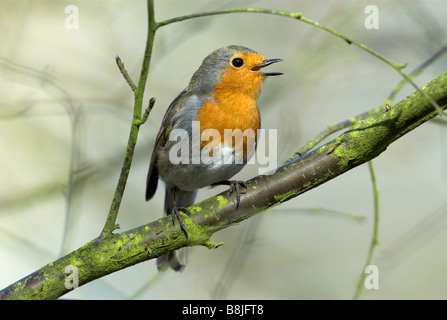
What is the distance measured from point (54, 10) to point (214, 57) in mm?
1991

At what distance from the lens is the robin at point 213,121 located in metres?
3.51

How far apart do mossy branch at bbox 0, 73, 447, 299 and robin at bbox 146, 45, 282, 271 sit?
0.68 meters

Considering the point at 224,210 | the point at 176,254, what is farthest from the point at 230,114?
the point at 176,254

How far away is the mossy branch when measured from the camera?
2359mm

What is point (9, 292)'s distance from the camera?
8.21ft

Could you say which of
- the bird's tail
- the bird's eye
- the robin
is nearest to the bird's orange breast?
the robin

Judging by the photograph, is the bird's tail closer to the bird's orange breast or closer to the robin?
the robin

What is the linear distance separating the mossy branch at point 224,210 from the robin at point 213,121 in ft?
2.25

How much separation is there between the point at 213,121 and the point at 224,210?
0.97 meters

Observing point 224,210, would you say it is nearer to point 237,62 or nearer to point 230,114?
point 230,114

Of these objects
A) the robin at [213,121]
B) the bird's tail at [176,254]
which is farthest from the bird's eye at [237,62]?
the bird's tail at [176,254]
